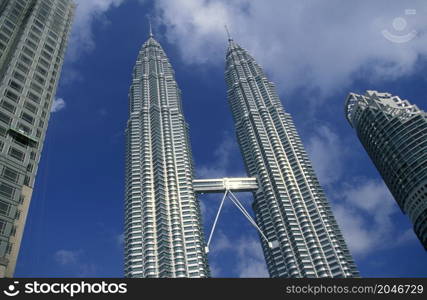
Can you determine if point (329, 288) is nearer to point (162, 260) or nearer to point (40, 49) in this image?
point (40, 49)

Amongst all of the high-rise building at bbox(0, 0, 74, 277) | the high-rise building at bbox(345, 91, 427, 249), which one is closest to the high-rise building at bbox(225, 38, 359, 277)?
the high-rise building at bbox(345, 91, 427, 249)

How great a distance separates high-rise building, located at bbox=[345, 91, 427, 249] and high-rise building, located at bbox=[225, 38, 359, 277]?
25.5m

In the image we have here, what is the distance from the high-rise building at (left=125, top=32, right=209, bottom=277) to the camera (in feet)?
450

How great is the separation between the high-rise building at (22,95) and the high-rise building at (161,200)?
248ft

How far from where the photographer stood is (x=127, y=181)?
16775 centimetres

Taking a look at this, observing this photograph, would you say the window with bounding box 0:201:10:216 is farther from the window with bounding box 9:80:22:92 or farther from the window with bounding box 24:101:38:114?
the window with bounding box 9:80:22:92

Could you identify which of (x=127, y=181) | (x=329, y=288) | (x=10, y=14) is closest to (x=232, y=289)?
(x=329, y=288)

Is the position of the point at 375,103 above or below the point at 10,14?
above

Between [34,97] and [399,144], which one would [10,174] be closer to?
[34,97]

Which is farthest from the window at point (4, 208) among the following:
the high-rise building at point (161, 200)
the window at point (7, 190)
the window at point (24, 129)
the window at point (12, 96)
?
the high-rise building at point (161, 200)

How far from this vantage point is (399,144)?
146250 mm

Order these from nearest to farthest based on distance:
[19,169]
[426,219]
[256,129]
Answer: [19,169] < [426,219] < [256,129]

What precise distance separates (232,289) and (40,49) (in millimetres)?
65920

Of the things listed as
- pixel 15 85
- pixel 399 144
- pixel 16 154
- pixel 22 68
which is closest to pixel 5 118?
pixel 16 154
